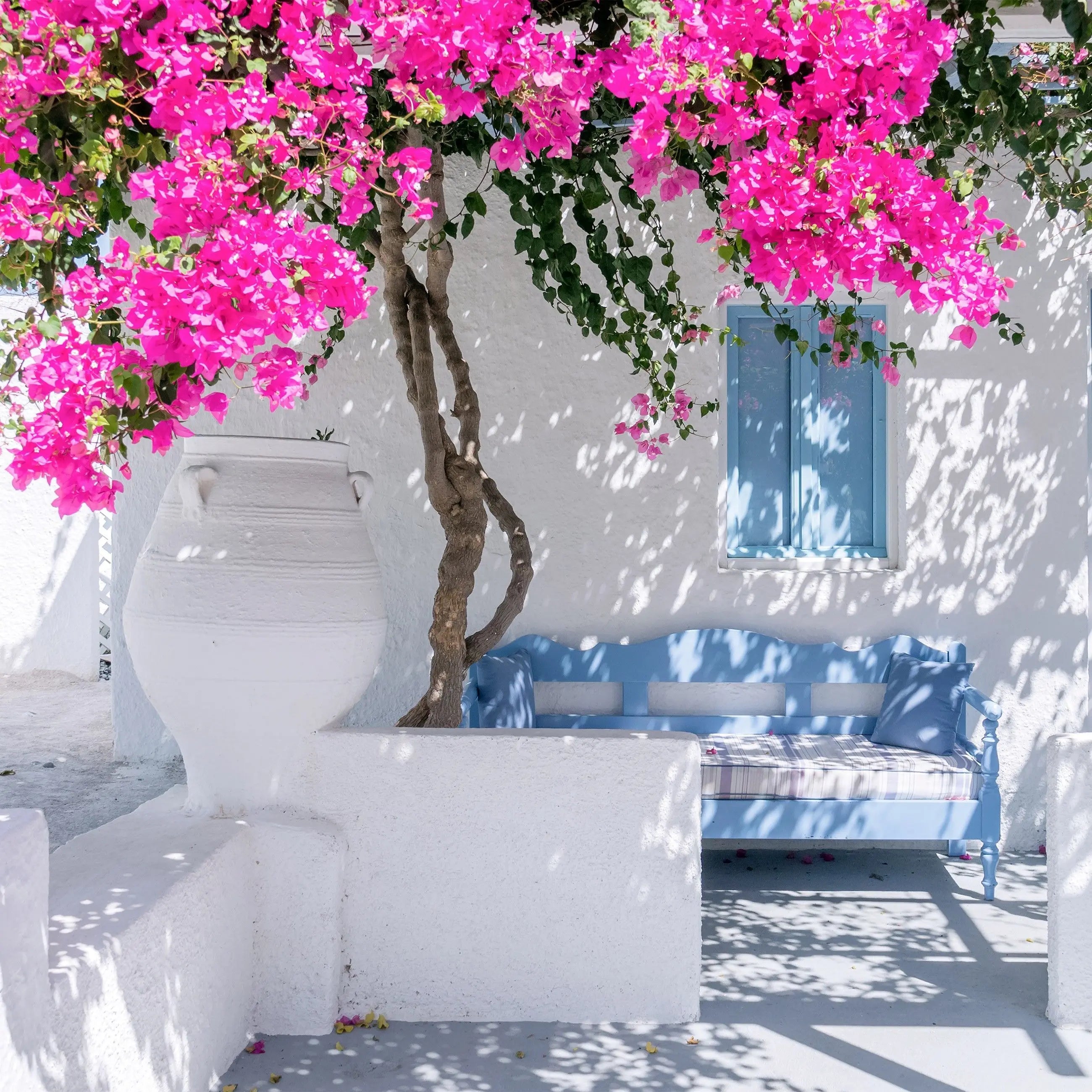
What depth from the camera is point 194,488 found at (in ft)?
9.50

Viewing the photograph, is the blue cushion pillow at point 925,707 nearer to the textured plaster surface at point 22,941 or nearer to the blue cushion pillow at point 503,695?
the blue cushion pillow at point 503,695

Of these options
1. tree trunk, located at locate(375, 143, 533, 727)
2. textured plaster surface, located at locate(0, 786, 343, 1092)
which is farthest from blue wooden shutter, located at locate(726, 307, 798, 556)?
textured plaster surface, located at locate(0, 786, 343, 1092)

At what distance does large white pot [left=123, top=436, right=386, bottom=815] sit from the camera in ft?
9.25

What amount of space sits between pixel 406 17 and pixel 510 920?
2.16 metres

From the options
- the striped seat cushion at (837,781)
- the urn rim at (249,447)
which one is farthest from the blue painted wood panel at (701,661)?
the urn rim at (249,447)

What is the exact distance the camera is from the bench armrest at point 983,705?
159 inches

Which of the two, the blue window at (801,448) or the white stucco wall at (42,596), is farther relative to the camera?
the white stucco wall at (42,596)

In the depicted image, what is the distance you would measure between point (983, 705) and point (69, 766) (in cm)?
410

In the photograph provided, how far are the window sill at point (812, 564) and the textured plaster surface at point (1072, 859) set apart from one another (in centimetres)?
182

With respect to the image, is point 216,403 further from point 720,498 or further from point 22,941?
point 720,498

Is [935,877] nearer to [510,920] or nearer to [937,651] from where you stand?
[937,651]

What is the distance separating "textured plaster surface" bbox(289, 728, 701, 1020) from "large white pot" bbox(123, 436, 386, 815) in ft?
0.46

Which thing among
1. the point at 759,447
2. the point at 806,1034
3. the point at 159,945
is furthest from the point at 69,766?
the point at 806,1034

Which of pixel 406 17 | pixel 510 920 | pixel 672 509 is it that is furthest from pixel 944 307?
pixel 406 17
